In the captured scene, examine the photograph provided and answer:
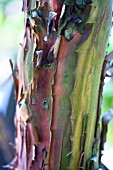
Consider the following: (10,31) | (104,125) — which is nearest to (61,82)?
(104,125)

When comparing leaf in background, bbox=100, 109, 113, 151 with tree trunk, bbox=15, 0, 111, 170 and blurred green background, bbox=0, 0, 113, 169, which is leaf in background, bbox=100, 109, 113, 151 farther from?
blurred green background, bbox=0, 0, 113, 169

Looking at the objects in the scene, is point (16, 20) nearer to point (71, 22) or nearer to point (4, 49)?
point (4, 49)

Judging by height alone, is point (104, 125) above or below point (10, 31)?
below

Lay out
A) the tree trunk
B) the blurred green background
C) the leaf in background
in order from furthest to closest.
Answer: the blurred green background, the leaf in background, the tree trunk

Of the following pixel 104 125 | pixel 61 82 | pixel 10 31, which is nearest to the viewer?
pixel 61 82

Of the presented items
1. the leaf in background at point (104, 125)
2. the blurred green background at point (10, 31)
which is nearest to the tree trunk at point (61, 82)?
the leaf in background at point (104, 125)

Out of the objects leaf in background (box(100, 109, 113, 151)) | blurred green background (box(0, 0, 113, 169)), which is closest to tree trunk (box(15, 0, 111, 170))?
leaf in background (box(100, 109, 113, 151))

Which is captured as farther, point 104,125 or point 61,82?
point 104,125

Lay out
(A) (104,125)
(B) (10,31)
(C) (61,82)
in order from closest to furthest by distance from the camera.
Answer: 1. (C) (61,82)
2. (A) (104,125)
3. (B) (10,31)

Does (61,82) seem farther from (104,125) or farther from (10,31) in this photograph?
(10,31)
